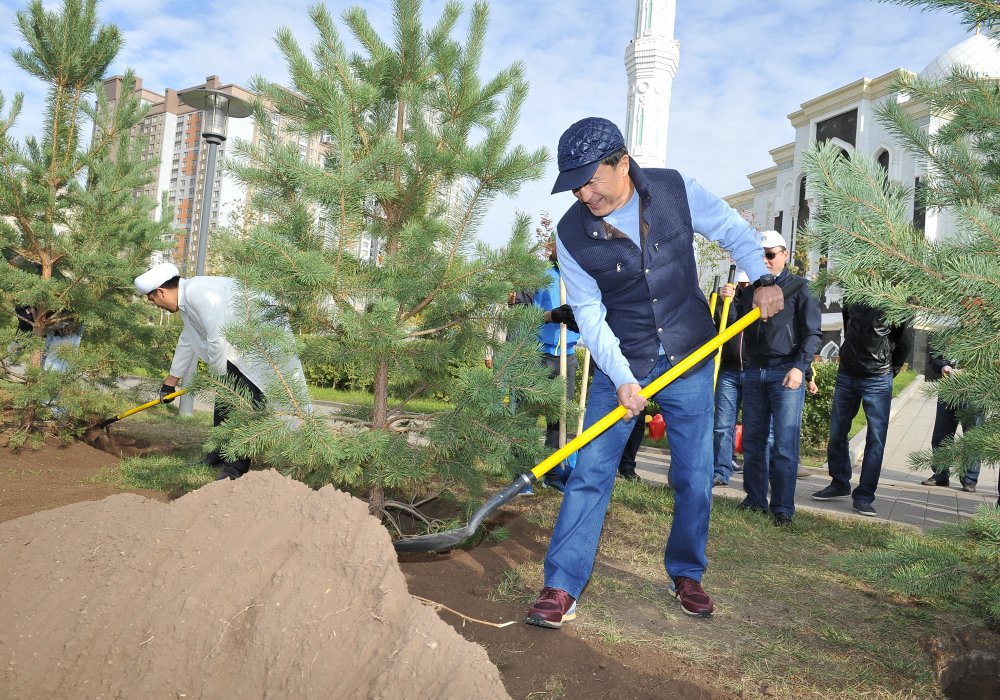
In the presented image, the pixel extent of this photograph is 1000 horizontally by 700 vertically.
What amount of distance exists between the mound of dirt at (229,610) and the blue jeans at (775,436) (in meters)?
3.41

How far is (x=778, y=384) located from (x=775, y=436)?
0.36 meters

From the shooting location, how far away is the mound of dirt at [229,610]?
1.95m

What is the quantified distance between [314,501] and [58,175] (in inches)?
176

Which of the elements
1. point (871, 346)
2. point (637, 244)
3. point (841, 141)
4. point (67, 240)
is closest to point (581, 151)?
point (637, 244)

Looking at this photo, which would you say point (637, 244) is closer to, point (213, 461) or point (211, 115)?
point (213, 461)

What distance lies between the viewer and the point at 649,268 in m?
3.01

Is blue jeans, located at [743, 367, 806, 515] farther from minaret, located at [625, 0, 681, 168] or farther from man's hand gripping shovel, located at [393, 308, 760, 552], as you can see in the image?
minaret, located at [625, 0, 681, 168]

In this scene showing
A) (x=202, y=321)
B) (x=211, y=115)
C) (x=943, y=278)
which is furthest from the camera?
(x=211, y=115)

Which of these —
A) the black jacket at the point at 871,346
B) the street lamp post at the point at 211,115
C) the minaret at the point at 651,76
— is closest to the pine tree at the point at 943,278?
the black jacket at the point at 871,346

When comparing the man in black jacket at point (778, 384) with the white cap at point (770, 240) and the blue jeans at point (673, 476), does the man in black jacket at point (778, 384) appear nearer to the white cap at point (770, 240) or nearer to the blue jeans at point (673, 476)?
the white cap at point (770, 240)

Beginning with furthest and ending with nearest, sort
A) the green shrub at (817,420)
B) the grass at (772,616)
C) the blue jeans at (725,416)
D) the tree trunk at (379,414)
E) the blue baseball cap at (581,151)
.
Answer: the green shrub at (817,420) < the blue jeans at (725,416) < the tree trunk at (379,414) < the blue baseball cap at (581,151) < the grass at (772,616)

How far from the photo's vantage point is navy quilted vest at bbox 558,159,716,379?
118 inches

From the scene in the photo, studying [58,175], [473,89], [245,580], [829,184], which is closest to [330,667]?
[245,580]

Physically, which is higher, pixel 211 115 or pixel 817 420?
pixel 211 115
